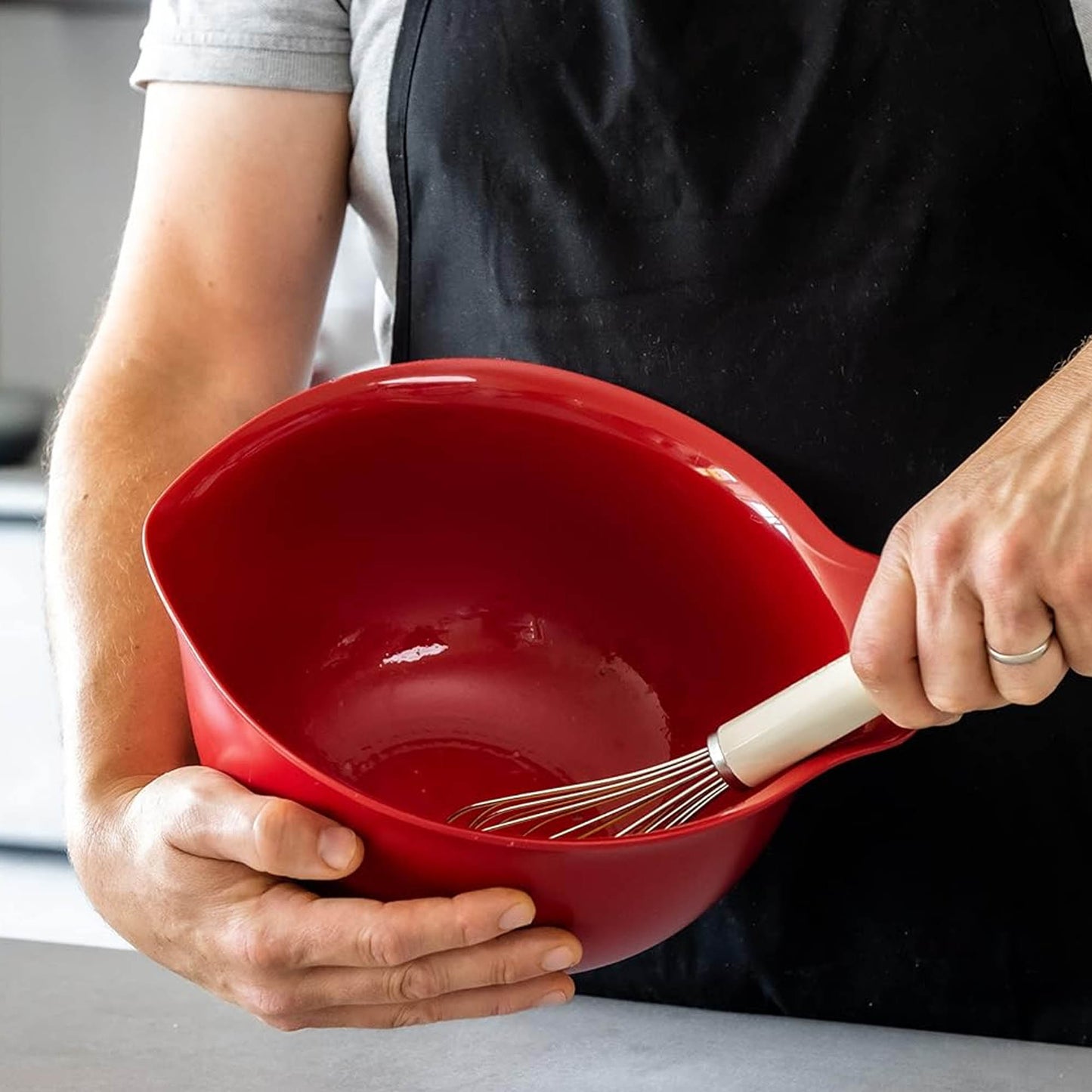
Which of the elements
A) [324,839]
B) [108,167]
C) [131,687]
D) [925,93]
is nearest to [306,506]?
[131,687]

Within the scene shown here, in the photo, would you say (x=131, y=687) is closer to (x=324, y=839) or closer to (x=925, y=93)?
(x=324, y=839)

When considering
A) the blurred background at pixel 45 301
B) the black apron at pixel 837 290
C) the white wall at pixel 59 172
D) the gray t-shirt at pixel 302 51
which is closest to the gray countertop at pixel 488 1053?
the black apron at pixel 837 290

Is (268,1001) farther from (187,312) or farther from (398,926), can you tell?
(187,312)

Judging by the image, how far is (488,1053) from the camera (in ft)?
1.90

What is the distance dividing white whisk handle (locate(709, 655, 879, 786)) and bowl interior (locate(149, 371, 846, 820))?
0.07 m

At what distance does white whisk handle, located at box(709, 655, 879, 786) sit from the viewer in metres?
0.48

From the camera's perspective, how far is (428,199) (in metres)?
0.67

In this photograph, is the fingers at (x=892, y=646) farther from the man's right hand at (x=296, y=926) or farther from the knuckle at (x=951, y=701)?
the man's right hand at (x=296, y=926)

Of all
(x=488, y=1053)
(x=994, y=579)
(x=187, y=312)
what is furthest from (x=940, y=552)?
(x=187, y=312)

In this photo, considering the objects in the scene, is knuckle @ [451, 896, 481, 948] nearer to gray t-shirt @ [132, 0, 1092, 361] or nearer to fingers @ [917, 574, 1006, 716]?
fingers @ [917, 574, 1006, 716]

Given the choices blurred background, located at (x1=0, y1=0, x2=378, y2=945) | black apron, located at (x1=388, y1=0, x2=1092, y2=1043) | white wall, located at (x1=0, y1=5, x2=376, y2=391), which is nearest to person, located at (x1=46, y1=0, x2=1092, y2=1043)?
black apron, located at (x1=388, y1=0, x2=1092, y2=1043)

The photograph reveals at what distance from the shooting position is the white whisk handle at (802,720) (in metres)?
→ 0.48

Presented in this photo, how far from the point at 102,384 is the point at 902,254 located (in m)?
0.38

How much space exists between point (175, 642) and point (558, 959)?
25 cm
